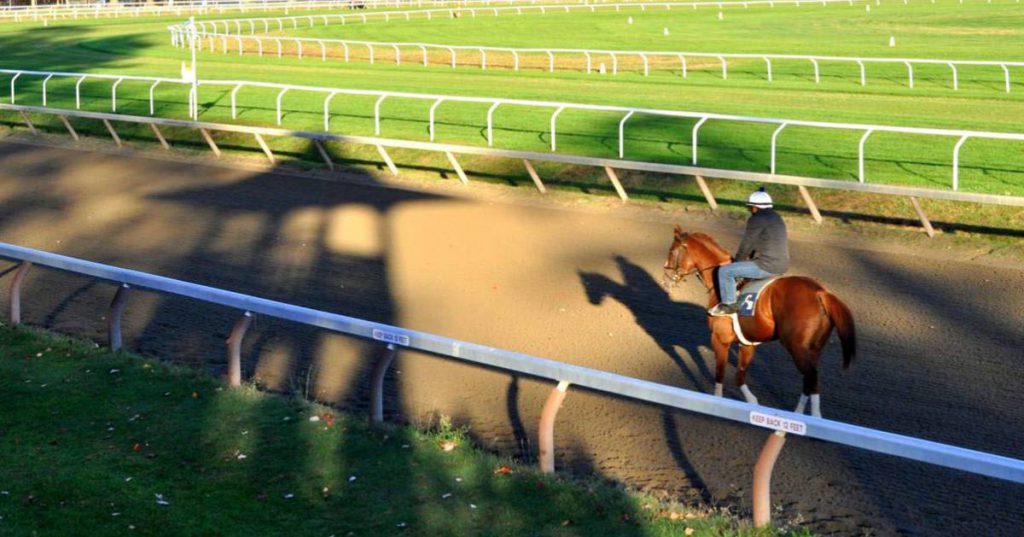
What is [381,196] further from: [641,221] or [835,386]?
[835,386]

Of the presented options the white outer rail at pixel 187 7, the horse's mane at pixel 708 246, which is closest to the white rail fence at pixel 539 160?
the horse's mane at pixel 708 246

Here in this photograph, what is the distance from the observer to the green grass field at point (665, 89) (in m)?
19.0

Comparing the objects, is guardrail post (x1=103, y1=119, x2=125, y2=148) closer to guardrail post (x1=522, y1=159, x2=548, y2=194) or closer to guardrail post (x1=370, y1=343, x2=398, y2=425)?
guardrail post (x1=522, y1=159, x2=548, y2=194)

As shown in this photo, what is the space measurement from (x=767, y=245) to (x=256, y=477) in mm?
3635

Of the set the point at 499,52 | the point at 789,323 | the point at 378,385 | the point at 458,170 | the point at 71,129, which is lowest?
the point at 499,52

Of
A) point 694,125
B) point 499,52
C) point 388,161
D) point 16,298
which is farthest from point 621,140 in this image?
point 499,52

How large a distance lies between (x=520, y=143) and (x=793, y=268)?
850 centimetres

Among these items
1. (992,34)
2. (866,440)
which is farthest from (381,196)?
(992,34)

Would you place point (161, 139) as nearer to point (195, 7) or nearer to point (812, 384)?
point (812, 384)

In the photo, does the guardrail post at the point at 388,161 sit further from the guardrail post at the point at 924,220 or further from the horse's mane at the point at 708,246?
the horse's mane at the point at 708,246

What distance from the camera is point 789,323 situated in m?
8.33

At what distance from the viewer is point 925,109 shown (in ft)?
80.5

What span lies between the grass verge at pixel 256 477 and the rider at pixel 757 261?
6.56 ft

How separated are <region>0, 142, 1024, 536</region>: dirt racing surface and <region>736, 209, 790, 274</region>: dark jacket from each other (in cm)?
93
